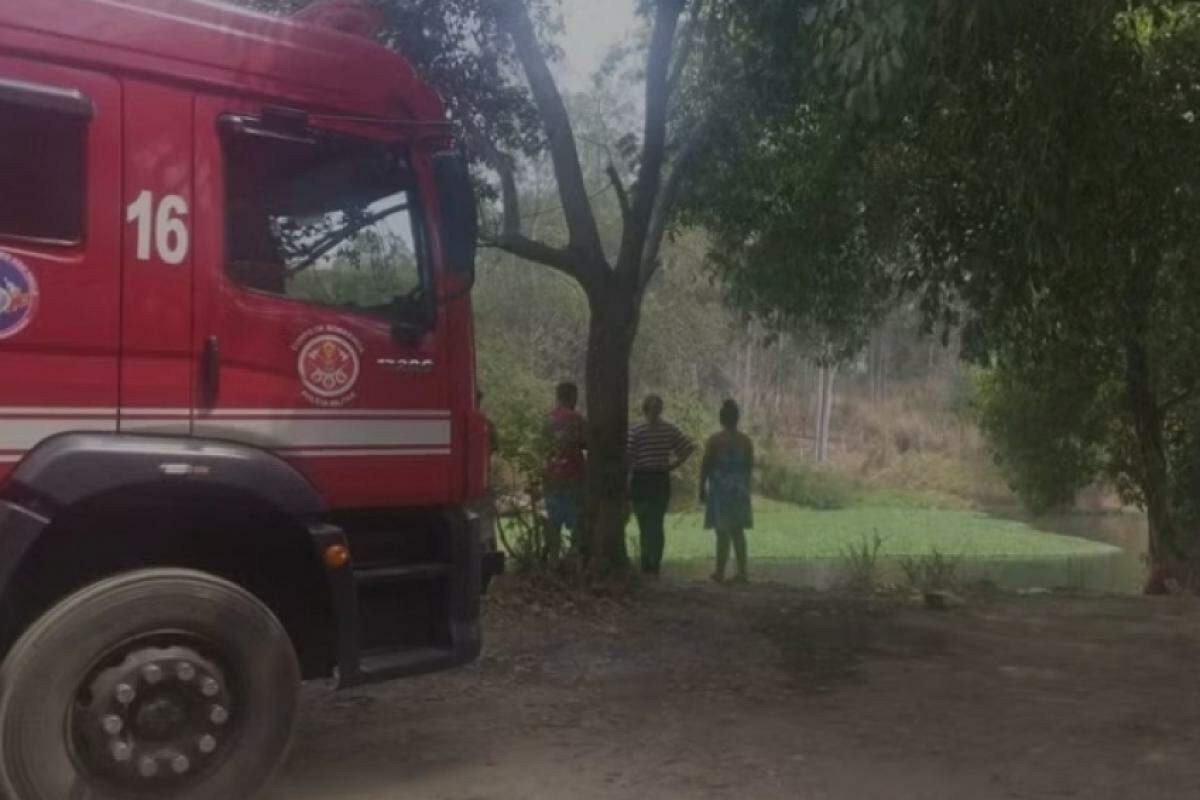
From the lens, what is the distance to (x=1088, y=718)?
617 centimetres

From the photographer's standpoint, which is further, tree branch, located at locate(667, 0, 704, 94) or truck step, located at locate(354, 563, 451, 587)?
tree branch, located at locate(667, 0, 704, 94)

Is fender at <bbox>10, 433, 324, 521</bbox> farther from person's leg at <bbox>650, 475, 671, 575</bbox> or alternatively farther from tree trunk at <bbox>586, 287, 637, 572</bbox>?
person's leg at <bbox>650, 475, 671, 575</bbox>

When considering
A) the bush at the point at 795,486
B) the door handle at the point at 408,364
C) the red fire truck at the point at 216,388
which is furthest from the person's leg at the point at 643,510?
the bush at the point at 795,486

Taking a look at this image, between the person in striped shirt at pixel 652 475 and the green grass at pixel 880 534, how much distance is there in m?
8.96

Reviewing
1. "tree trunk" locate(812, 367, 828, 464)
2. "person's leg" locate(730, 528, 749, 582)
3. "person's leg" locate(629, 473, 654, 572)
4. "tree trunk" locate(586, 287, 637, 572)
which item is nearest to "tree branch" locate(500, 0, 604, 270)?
"tree trunk" locate(586, 287, 637, 572)

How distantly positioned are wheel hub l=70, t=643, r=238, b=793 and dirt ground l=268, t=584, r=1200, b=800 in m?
0.69

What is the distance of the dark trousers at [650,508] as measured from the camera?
10898 millimetres

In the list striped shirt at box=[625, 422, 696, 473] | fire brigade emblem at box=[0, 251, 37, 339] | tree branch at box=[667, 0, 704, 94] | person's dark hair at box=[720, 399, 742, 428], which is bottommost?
striped shirt at box=[625, 422, 696, 473]

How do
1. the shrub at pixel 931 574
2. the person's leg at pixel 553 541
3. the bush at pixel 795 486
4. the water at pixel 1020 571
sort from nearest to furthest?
the person's leg at pixel 553 541 < the shrub at pixel 931 574 < the water at pixel 1020 571 < the bush at pixel 795 486

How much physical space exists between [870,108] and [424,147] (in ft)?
6.70

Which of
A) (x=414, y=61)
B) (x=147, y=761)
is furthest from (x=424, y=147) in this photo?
(x=414, y=61)

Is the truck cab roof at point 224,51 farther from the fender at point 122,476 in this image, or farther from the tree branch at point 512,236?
the tree branch at point 512,236

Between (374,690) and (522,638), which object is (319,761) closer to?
(374,690)

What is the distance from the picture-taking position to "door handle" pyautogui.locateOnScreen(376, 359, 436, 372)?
4.86m
